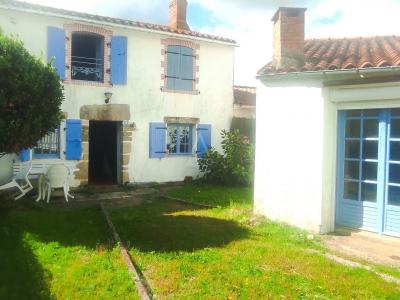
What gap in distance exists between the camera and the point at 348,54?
786 cm

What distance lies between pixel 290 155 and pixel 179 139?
7.14 metres

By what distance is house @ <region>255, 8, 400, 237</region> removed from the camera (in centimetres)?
645

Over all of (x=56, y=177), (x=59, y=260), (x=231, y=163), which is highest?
(x=231, y=163)

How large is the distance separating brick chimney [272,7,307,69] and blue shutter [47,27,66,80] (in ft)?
22.8

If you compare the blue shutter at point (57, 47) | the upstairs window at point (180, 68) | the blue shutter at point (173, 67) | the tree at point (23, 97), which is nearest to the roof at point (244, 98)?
the upstairs window at point (180, 68)

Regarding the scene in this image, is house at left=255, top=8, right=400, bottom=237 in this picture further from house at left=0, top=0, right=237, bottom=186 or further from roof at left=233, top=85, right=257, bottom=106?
roof at left=233, top=85, right=257, bottom=106

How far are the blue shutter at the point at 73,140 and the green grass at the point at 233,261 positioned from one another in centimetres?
426

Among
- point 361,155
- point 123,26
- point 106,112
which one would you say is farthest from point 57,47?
point 361,155

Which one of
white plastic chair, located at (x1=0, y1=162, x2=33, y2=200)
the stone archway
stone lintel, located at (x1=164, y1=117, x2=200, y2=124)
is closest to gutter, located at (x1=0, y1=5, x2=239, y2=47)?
the stone archway

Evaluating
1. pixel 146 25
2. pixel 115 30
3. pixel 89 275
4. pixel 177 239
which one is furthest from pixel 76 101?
pixel 89 275

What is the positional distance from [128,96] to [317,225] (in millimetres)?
8229

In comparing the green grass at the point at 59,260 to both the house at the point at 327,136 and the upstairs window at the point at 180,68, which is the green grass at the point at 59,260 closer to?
the house at the point at 327,136

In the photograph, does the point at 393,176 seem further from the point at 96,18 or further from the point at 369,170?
the point at 96,18

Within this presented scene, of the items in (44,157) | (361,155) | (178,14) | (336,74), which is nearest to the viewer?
(336,74)
